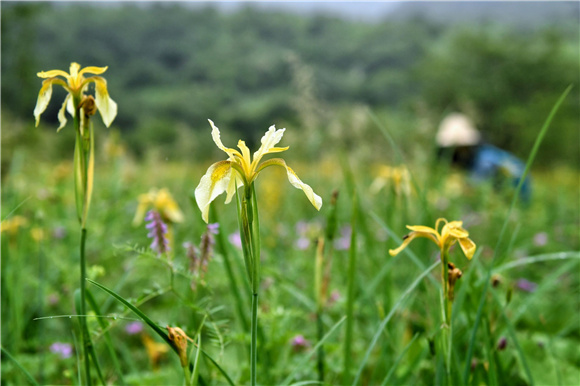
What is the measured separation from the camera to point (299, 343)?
116cm

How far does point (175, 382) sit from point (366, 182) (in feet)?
9.42

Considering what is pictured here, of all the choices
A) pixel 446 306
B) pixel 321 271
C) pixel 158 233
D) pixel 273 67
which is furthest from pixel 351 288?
pixel 273 67

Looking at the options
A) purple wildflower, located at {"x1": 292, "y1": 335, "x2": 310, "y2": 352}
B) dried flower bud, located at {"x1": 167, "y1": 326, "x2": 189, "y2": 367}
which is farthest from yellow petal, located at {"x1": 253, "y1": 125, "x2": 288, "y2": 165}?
purple wildflower, located at {"x1": 292, "y1": 335, "x2": 310, "y2": 352}

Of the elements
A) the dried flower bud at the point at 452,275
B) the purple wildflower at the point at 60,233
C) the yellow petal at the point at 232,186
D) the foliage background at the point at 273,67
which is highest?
the foliage background at the point at 273,67

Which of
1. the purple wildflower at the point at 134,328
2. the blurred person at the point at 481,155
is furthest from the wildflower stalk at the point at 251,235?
the blurred person at the point at 481,155

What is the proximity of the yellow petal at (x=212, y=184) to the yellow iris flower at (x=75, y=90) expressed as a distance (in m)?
0.23

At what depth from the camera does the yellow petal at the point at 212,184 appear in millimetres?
472

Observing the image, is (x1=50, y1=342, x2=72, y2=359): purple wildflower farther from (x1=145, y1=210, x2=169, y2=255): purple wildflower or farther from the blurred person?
the blurred person

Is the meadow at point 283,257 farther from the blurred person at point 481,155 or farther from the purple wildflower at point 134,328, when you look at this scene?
the blurred person at point 481,155

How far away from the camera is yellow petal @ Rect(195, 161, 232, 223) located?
0.47m

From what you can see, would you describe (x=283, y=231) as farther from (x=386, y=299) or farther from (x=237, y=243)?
→ (x=386, y=299)

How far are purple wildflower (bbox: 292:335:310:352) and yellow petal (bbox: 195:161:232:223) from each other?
2.32 feet

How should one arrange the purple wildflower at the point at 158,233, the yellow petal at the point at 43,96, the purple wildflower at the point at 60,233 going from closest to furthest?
the yellow petal at the point at 43,96, the purple wildflower at the point at 158,233, the purple wildflower at the point at 60,233

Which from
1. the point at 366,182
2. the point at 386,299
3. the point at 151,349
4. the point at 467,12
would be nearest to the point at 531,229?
the point at 366,182
